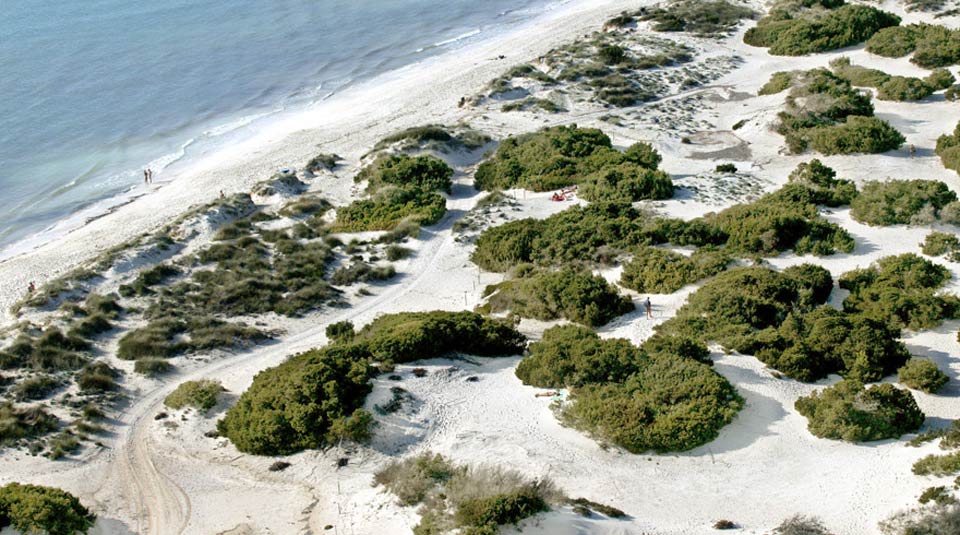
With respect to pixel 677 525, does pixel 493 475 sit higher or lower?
higher

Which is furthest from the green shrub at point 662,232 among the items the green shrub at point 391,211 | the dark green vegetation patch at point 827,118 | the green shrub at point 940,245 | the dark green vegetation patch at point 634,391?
the dark green vegetation patch at point 634,391

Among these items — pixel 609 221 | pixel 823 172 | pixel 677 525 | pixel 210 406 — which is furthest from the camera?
pixel 823 172

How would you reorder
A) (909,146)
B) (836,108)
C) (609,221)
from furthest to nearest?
(836,108) < (909,146) < (609,221)

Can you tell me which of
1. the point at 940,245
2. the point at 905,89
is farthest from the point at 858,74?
the point at 940,245

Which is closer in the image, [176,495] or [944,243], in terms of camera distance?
[176,495]

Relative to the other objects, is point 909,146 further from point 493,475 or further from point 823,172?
point 493,475

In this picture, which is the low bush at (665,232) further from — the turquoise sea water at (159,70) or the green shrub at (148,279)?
the turquoise sea water at (159,70)

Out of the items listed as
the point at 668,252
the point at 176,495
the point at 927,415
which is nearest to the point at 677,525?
the point at 927,415
